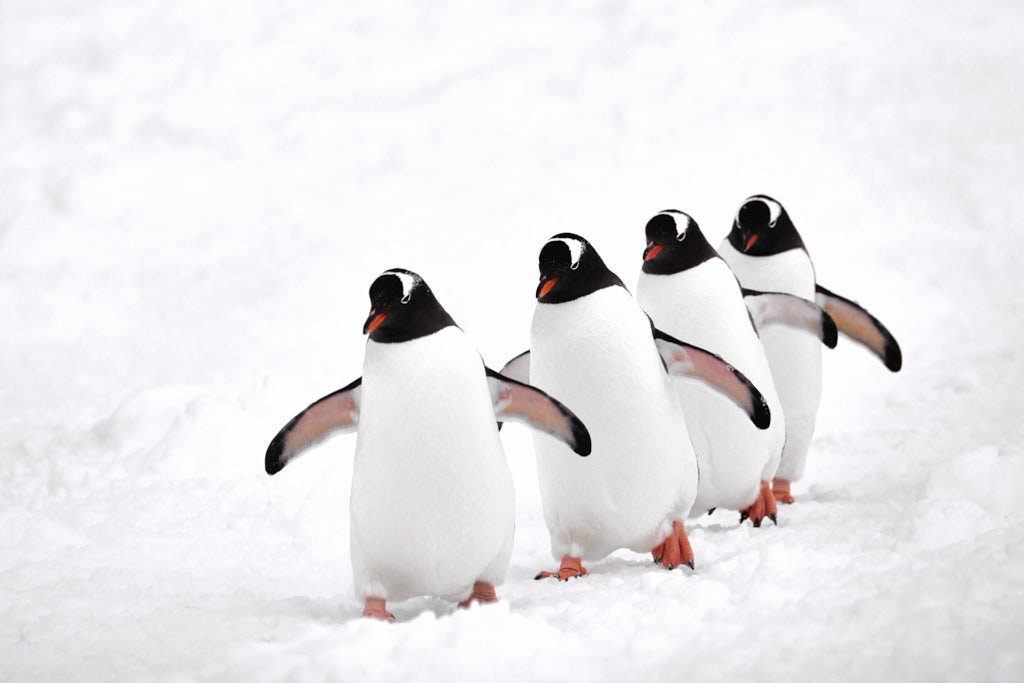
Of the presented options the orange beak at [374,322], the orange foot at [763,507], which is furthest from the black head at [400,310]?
the orange foot at [763,507]

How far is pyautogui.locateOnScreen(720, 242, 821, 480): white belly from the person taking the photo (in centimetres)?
354

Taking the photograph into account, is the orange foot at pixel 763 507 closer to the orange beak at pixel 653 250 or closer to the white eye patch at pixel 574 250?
the orange beak at pixel 653 250

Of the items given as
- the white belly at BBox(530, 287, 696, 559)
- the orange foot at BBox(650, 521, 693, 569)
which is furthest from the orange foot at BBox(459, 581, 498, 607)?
the orange foot at BBox(650, 521, 693, 569)

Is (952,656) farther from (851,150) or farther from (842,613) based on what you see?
(851,150)

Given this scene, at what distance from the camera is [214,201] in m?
7.87

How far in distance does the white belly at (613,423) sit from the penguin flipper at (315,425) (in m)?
0.56

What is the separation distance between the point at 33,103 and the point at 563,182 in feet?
15.2

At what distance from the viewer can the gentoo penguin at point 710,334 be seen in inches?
121

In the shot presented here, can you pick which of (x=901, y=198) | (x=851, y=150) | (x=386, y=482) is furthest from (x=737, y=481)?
(x=851, y=150)

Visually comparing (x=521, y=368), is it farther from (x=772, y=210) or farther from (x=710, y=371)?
(x=772, y=210)

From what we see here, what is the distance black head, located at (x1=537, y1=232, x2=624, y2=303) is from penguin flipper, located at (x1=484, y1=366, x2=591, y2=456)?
300 mm

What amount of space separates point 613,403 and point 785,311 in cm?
94

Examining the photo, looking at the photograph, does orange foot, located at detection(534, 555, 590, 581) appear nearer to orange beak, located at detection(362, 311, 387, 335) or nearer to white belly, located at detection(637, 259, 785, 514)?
white belly, located at detection(637, 259, 785, 514)

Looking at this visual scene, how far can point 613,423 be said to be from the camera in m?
2.67
